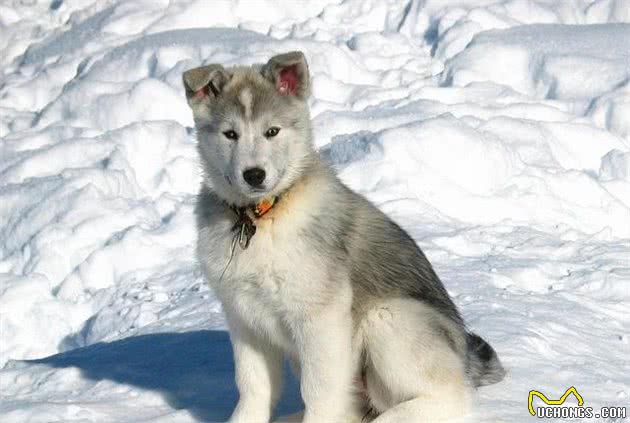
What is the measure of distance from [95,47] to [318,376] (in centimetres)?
967

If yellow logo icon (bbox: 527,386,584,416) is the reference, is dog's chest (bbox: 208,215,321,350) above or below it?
above

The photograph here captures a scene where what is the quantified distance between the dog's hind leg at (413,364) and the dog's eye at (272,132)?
33.5 inches

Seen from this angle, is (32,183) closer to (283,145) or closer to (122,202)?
(122,202)

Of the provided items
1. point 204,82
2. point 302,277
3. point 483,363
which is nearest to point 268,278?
point 302,277

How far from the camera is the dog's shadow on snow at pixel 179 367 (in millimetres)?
4973

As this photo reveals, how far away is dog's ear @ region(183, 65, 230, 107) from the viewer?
432 cm

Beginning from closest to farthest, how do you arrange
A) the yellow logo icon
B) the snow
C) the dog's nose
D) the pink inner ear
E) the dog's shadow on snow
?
the dog's nose → the pink inner ear → the yellow logo icon → the dog's shadow on snow → the snow

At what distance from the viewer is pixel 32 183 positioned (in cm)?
958

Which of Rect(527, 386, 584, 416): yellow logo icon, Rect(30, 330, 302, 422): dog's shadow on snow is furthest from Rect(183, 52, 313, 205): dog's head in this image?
Rect(527, 386, 584, 416): yellow logo icon

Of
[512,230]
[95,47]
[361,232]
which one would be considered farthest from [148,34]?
[361,232]

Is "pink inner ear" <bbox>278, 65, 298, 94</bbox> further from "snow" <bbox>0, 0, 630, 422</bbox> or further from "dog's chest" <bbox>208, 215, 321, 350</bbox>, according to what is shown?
"snow" <bbox>0, 0, 630, 422</bbox>

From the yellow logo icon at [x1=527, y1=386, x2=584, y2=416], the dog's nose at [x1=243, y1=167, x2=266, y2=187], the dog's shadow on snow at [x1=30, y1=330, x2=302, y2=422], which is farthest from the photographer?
the dog's shadow on snow at [x1=30, y1=330, x2=302, y2=422]

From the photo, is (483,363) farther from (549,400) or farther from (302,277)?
(302,277)

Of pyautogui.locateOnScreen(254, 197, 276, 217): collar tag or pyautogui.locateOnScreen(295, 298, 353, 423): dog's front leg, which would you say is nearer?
pyautogui.locateOnScreen(295, 298, 353, 423): dog's front leg
